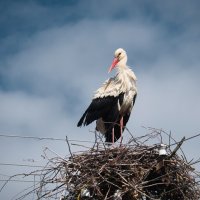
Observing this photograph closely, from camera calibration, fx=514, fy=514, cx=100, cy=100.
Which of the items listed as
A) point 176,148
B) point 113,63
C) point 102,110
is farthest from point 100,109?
point 176,148

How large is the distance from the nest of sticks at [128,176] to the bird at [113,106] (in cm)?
188

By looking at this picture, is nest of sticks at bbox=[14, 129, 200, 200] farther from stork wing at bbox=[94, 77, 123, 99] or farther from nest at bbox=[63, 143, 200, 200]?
stork wing at bbox=[94, 77, 123, 99]

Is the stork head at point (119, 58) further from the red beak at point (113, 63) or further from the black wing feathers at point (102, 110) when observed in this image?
the black wing feathers at point (102, 110)

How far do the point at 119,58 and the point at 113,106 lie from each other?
40.6 inches

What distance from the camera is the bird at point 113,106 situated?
22.2 feet

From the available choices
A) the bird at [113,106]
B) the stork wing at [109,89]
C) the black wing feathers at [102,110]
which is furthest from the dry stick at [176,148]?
the stork wing at [109,89]

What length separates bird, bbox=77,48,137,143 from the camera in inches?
267

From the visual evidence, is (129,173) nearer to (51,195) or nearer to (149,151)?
(149,151)

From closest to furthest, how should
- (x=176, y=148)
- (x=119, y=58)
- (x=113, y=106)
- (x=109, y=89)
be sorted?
1. (x=176, y=148)
2. (x=113, y=106)
3. (x=109, y=89)
4. (x=119, y=58)

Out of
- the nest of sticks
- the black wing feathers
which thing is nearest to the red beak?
the black wing feathers

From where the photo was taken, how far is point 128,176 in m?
4.55

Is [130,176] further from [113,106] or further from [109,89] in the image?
[109,89]

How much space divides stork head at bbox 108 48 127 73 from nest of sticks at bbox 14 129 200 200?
109 inches

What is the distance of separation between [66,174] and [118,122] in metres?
2.32
